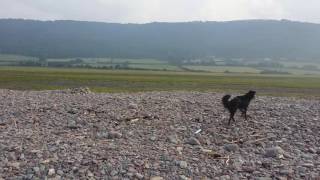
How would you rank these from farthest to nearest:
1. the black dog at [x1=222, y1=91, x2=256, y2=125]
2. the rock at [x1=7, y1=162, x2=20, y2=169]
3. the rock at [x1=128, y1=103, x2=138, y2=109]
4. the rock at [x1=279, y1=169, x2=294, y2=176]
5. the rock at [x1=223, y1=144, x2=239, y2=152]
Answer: the rock at [x1=128, y1=103, x2=138, y2=109], the black dog at [x1=222, y1=91, x2=256, y2=125], the rock at [x1=223, y1=144, x2=239, y2=152], the rock at [x1=7, y1=162, x2=20, y2=169], the rock at [x1=279, y1=169, x2=294, y2=176]

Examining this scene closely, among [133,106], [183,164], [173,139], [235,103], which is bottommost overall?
[183,164]

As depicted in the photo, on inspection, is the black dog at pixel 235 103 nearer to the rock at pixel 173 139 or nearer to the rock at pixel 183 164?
the rock at pixel 173 139

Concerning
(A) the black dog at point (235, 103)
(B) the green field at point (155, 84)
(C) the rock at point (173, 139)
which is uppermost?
(A) the black dog at point (235, 103)

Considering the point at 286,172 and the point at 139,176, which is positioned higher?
the point at 286,172

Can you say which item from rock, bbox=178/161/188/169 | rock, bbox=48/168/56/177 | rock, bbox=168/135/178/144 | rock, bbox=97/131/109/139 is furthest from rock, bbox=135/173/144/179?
rock, bbox=97/131/109/139

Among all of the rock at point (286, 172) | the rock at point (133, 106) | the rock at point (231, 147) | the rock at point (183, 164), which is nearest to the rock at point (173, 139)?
the rock at point (231, 147)

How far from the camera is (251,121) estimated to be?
18172mm

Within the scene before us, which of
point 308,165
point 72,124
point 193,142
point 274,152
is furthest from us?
point 72,124

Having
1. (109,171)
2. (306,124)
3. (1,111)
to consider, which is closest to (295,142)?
(306,124)

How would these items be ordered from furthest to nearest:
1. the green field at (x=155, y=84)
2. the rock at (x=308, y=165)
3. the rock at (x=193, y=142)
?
the green field at (x=155, y=84)
the rock at (x=193, y=142)
the rock at (x=308, y=165)

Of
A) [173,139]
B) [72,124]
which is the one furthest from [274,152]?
[72,124]

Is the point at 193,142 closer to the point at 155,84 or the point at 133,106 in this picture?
the point at 133,106

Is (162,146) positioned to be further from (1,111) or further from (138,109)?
(1,111)

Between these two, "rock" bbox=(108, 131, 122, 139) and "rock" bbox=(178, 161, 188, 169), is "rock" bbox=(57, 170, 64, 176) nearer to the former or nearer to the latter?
"rock" bbox=(178, 161, 188, 169)
